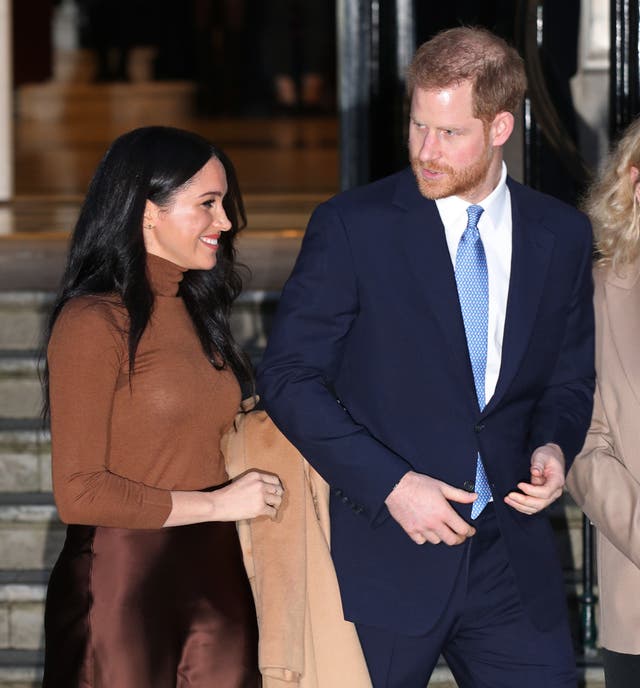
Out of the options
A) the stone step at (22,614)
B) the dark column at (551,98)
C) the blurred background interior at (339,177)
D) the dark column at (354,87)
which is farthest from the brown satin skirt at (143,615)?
the dark column at (354,87)

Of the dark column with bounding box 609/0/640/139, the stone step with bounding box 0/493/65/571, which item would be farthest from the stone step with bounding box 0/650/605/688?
the dark column with bounding box 609/0/640/139

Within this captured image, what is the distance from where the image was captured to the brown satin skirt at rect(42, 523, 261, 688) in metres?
2.77

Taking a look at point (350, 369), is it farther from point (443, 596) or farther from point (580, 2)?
point (580, 2)

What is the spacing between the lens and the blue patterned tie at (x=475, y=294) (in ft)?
9.39

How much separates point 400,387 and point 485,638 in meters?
0.53

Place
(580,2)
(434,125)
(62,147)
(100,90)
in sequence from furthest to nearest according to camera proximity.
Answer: (100,90) → (62,147) → (580,2) → (434,125)

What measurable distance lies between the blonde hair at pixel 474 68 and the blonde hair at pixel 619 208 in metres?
0.41

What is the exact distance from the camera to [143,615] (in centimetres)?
277

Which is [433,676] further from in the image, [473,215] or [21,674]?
[473,215]

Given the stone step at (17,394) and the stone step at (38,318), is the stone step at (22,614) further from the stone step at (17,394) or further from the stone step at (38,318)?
the stone step at (38,318)

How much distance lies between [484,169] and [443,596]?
2.73ft

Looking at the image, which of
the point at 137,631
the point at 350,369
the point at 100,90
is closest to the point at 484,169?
the point at 350,369

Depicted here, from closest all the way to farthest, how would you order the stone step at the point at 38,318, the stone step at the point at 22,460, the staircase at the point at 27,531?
the staircase at the point at 27,531, the stone step at the point at 22,460, the stone step at the point at 38,318

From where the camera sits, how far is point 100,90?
23.8 m
